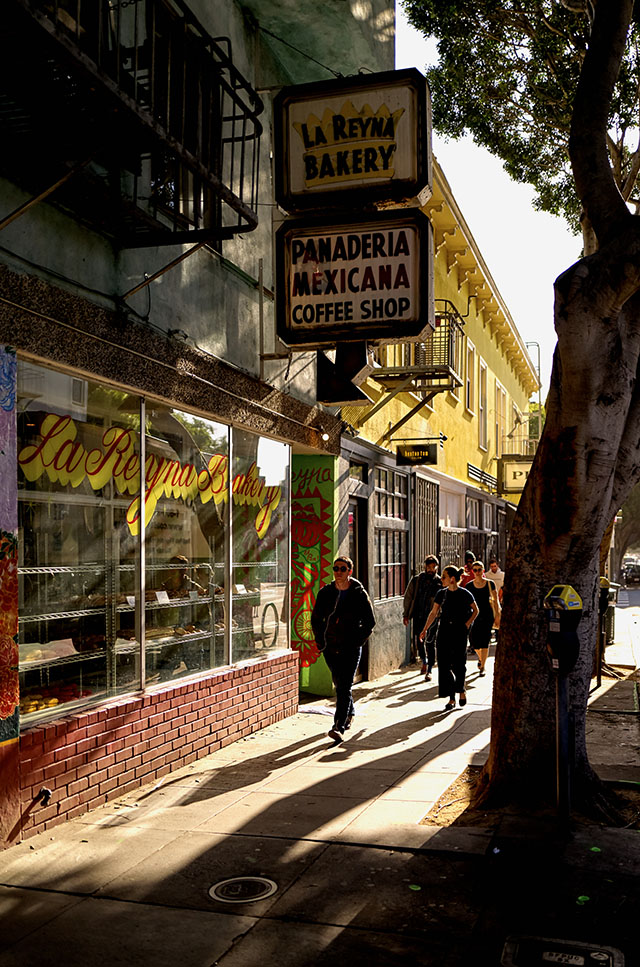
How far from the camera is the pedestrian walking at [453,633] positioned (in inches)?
455

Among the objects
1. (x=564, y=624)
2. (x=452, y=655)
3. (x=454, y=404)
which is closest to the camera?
(x=564, y=624)

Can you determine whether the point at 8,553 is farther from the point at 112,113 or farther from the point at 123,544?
the point at 112,113

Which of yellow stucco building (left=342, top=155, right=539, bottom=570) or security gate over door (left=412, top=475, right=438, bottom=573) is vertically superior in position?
yellow stucco building (left=342, top=155, right=539, bottom=570)

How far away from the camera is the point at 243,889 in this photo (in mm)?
5293

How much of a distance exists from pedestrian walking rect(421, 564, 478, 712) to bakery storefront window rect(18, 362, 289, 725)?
7.94ft

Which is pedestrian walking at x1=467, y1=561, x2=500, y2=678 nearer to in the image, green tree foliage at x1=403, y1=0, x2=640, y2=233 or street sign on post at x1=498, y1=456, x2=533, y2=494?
green tree foliage at x1=403, y1=0, x2=640, y2=233

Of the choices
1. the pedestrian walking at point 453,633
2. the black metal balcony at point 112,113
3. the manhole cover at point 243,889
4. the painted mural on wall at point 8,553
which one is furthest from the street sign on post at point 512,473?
the manhole cover at point 243,889

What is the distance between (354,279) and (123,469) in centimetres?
242

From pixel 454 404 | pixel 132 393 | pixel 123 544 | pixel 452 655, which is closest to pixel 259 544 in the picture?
pixel 452 655

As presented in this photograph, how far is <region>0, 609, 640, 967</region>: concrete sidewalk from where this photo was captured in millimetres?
4496

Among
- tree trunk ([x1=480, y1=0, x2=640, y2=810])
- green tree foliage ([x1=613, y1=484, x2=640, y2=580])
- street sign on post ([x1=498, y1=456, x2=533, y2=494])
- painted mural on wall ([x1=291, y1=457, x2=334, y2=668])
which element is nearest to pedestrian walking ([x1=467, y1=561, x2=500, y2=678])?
painted mural on wall ([x1=291, y1=457, x2=334, y2=668])

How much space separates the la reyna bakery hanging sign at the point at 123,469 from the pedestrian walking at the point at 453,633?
2.95 m

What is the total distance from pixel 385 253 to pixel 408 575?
32.3ft

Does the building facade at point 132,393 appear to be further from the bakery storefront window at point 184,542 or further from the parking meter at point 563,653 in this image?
the parking meter at point 563,653
